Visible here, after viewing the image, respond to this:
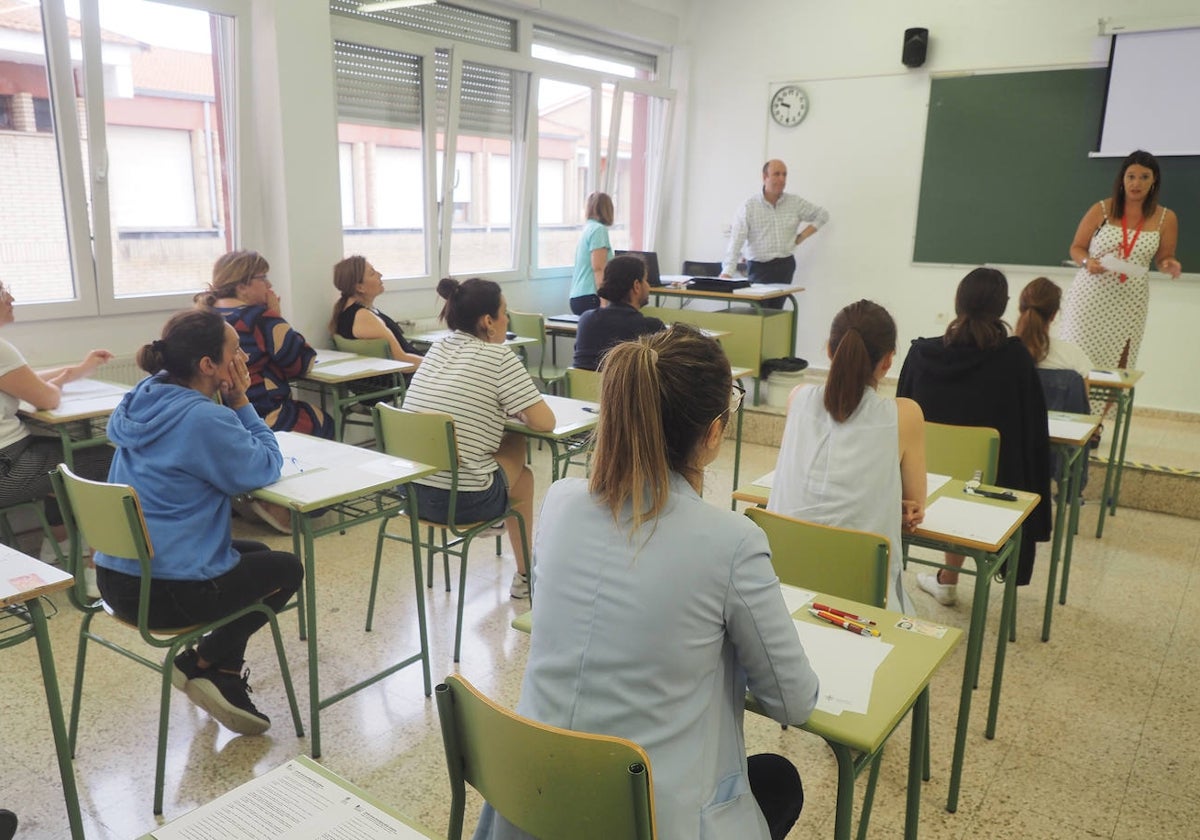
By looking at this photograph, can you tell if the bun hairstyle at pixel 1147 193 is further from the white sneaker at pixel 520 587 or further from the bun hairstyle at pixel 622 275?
the white sneaker at pixel 520 587

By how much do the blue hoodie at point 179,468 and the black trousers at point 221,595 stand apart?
0.03m

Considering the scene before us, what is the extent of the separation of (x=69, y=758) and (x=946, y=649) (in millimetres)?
1824

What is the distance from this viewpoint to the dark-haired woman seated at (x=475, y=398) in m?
2.98

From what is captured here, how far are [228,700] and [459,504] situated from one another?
92 centimetres

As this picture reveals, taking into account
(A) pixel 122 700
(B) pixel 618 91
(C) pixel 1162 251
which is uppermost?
(B) pixel 618 91

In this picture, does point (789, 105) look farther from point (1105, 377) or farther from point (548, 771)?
point (548, 771)

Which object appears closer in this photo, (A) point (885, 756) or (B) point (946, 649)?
(B) point (946, 649)

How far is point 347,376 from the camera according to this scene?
415 cm

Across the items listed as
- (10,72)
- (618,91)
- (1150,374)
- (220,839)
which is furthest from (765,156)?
(220,839)

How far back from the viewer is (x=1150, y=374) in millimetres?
6141

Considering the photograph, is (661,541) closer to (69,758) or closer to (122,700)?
(69,758)

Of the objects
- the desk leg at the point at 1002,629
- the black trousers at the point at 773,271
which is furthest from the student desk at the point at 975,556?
the black trousers at the point at 773,271

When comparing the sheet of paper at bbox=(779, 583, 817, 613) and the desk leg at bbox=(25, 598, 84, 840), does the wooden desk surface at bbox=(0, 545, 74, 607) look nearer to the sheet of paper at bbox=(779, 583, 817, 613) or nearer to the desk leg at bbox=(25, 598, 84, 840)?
the desk leg at bbox=(25, 598, 84, 840)

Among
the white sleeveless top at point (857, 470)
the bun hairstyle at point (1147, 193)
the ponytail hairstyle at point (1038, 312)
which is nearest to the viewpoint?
the white sleeveless top at point (857, 470)
